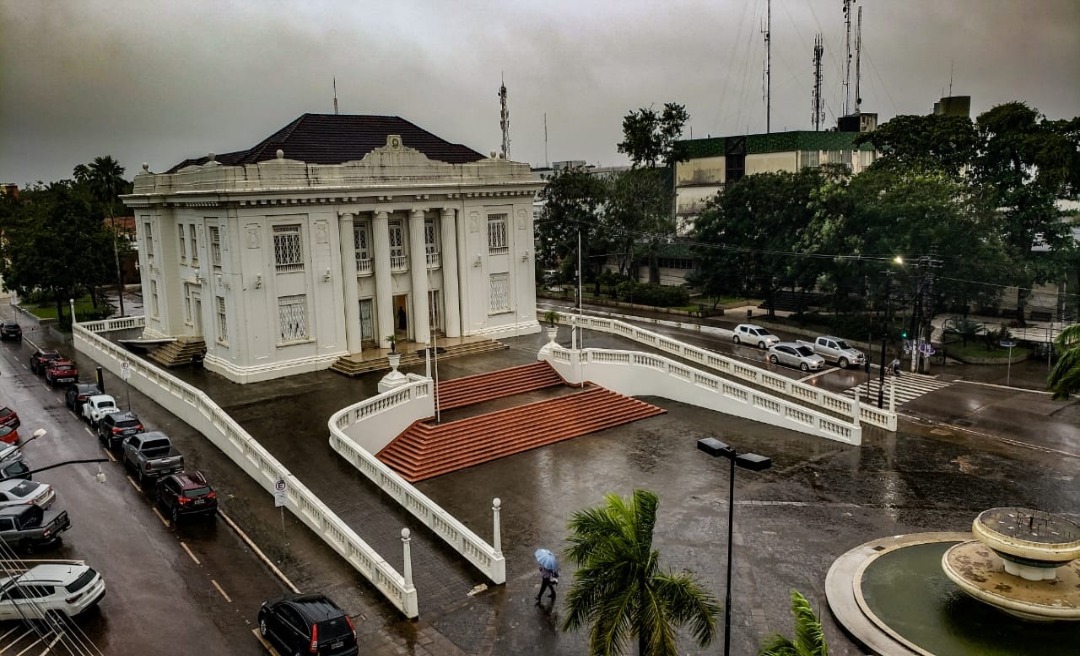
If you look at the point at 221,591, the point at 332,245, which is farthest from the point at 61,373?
the point at 221,591

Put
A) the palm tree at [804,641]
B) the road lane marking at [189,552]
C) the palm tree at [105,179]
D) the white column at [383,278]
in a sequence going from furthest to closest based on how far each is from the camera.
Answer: the palm tree at [105,179]
the white column at [383,278]
the road lane marking at [189,552]
the palm tree at [804,641]

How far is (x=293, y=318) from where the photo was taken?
127 feet

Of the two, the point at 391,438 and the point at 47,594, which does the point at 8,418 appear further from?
the point at 47,594

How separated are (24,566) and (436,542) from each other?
1068 centimetres

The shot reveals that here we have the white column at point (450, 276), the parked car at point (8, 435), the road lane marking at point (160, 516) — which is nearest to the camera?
the road lane marking at point (160, 516)

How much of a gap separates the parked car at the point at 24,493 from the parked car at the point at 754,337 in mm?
38272

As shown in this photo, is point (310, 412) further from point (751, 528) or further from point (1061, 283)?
point (1061, 283)

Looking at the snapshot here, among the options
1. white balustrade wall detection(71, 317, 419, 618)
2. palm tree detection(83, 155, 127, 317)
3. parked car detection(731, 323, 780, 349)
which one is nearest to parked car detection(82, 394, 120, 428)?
white balustrade wall detection(71, 317, 419, 618)

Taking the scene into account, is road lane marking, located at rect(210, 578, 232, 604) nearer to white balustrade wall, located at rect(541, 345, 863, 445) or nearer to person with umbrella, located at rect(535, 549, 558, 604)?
person with umbrella, located at rect(535, 549, 558, 604)

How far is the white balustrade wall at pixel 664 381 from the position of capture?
3466 centimetres

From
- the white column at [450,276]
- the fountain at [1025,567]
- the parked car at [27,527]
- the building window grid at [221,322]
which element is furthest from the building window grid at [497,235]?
the fountain at [1025,567]

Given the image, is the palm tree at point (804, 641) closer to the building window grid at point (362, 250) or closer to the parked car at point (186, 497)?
the parked car at point (186, 497)

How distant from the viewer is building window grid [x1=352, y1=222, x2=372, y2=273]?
41188mm

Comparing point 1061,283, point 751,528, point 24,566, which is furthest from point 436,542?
point 1061,283
